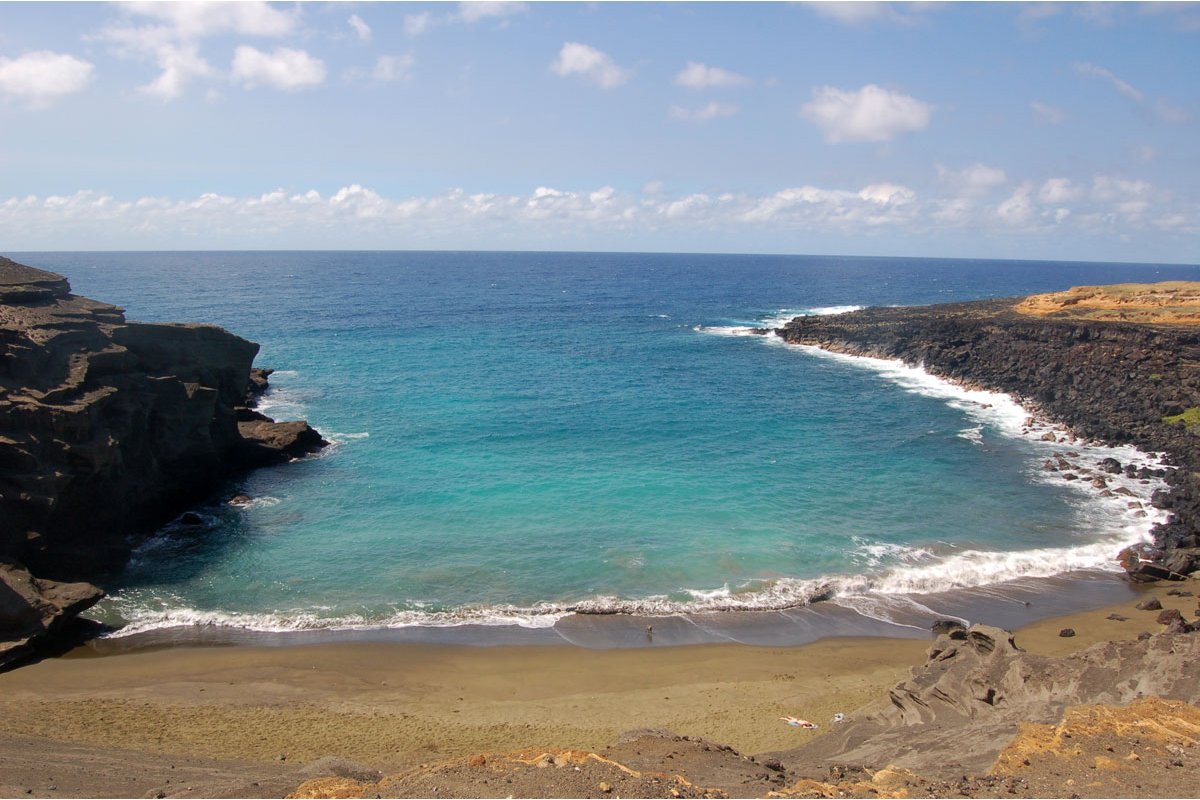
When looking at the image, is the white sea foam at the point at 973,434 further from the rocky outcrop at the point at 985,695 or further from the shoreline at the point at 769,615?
the rocky outcrop at the point at 985,695

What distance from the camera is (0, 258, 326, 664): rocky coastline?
29.7m

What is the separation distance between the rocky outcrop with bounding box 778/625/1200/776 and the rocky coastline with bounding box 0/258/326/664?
27.9 metres

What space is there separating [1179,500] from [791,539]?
21.9 meters

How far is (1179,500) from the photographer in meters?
40.3

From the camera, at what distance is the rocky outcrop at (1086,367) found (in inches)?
1805

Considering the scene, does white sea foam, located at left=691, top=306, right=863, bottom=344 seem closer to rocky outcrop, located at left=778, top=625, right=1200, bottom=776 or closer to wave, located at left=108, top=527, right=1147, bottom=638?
wave, located at left=108, top=527, right=1147, bottom=638

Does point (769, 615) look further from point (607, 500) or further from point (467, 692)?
point (467, 692)

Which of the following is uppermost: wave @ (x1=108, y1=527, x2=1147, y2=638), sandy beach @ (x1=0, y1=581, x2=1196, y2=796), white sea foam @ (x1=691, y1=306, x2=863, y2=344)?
white sea foam @ (x1=691, y1=306, x2=863, y2=344)

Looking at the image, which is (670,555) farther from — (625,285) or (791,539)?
(625,285)

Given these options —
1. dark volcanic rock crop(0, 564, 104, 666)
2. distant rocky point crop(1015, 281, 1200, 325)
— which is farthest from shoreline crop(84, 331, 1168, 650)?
distant rocky point crop(1015, 281, 1200, 325)

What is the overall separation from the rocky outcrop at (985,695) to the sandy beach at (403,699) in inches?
98.4

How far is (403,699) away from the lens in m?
25.1

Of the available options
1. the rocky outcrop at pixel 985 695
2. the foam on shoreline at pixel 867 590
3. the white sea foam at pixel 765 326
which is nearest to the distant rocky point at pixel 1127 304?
the white sea foam at pixel 765 326

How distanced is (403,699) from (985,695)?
17.8 metres
